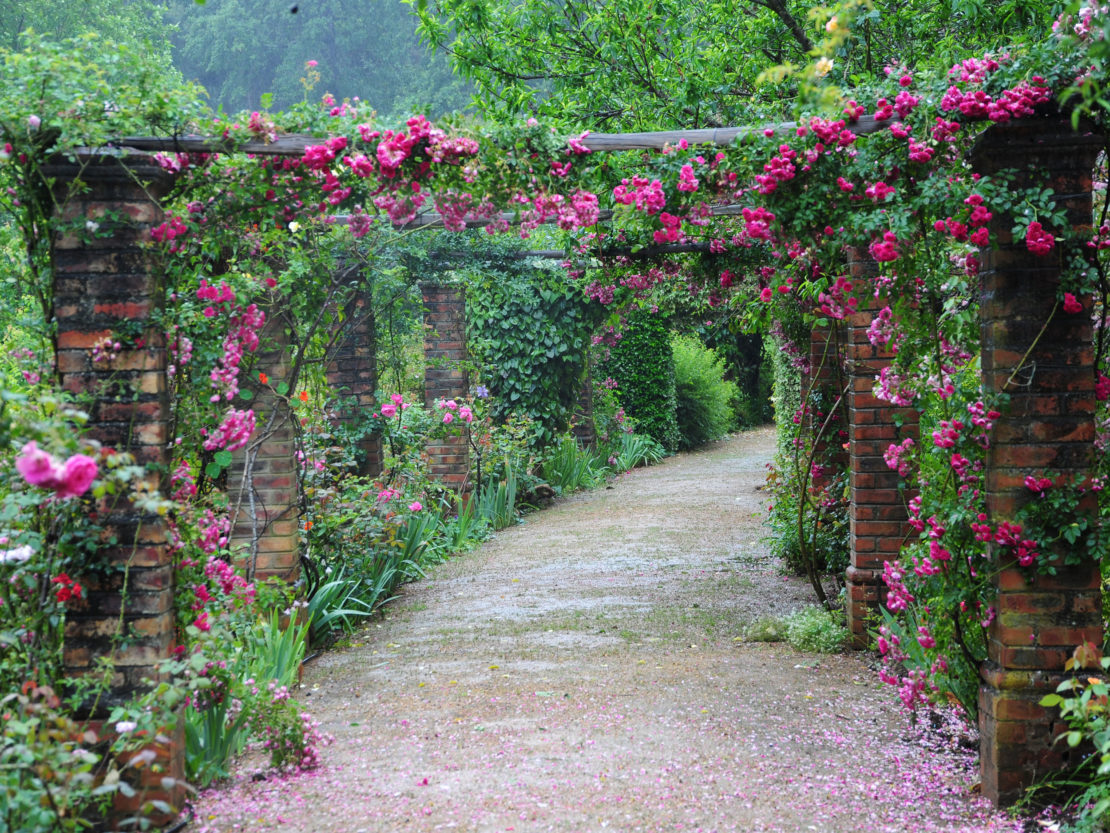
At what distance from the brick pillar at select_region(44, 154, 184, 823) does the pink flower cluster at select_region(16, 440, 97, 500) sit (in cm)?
119

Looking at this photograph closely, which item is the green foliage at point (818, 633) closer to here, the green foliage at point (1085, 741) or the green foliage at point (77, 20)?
the green foliage at point (1085, 741)

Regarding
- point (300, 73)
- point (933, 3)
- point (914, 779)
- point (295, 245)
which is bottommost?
point (914, 779)

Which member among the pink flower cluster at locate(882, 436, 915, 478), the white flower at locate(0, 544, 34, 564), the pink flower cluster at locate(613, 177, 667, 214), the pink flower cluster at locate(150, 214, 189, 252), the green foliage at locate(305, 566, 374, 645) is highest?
the pink flower cluster at locate(613, 177, 667, 214)

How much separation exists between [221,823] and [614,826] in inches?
54.0

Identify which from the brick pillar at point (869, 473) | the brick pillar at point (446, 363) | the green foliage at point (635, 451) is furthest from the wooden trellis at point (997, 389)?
the green foliage at point (635, 451)

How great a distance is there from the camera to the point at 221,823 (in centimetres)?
324

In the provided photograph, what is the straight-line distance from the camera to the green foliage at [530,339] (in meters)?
11.0

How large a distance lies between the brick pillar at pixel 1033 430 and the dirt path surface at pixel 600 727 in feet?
1.14

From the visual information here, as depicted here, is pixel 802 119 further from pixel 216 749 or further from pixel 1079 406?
pixel 216 749

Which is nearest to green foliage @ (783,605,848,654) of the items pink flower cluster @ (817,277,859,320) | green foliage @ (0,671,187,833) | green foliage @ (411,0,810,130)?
pink flower cluster @ (817,277,859,320)

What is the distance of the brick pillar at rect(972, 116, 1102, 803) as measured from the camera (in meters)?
3.16

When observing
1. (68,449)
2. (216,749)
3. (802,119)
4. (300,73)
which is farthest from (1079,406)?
(300,73)

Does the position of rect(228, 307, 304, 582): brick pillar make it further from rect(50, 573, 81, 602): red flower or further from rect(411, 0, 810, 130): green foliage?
rect(411, 0, 810, 130): green foliage

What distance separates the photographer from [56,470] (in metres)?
2.02
